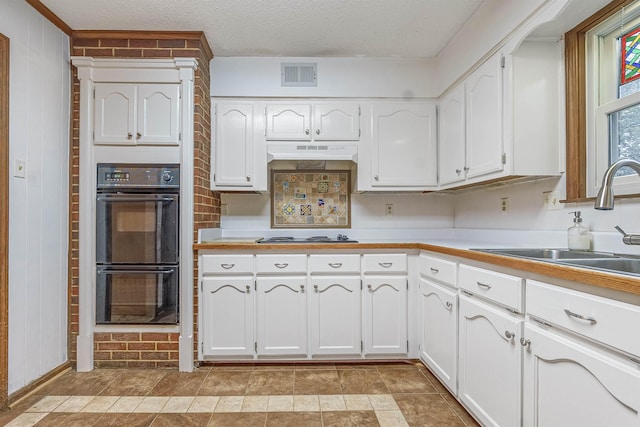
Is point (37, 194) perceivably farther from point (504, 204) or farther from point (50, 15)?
point (504, 204)

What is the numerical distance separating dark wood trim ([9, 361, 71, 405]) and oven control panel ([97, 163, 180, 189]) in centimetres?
122

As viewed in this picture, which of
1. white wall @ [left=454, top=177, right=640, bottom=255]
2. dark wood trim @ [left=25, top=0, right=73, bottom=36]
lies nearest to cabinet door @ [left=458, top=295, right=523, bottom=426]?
white wall @ [left=454, top=177, right=640, bottom=255]

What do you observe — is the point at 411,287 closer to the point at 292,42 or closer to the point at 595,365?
the point at 595,365

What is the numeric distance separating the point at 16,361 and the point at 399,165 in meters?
2.77

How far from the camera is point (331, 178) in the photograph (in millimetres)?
2977

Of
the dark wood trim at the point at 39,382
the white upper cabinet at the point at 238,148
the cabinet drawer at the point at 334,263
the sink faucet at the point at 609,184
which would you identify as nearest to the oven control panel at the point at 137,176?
the white upper cabinet at the point at 238,148

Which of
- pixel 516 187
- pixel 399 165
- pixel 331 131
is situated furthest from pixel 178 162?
pixel 516 187

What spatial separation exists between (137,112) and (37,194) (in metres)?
0.79

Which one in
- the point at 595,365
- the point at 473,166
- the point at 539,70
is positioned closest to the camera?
the point at 595,365

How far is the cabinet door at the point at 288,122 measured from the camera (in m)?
2.63

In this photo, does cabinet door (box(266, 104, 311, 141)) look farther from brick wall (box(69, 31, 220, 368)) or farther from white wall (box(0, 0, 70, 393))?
white wall (box(0, 0, 70, 393))

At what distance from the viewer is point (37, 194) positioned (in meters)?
2.02

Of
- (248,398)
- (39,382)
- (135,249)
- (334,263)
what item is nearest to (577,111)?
(334,263)

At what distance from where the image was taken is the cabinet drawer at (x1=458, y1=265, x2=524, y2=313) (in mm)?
1312
